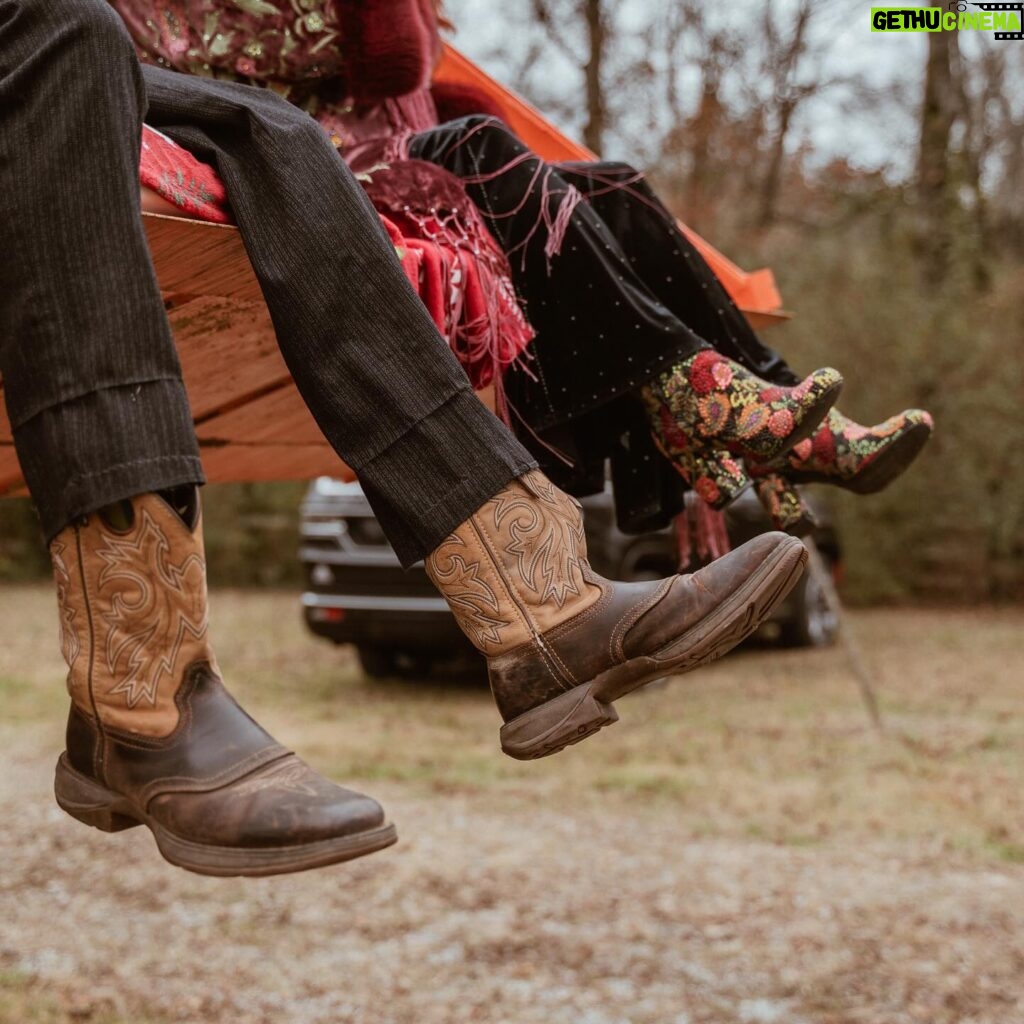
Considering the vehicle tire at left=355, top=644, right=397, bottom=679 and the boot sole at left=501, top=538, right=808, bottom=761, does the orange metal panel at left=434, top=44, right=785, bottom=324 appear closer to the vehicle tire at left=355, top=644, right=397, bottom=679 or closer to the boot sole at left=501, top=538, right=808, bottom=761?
the boot sole at left=501, top=538, right=808, bottom=761

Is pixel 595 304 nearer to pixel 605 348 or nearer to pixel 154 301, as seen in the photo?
pixel 605 348

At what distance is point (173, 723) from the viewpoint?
1.25 meters

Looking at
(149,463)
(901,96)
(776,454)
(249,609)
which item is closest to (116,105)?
(149,463)

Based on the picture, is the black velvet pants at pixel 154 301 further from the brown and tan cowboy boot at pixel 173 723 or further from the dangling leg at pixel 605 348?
the dangling leg at pixel 605 348

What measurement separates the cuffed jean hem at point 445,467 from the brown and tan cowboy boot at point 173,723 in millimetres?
205

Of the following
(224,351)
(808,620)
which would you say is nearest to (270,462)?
(224,351)

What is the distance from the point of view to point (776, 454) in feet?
5.44

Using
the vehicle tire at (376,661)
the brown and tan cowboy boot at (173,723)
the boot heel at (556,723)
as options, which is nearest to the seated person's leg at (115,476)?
the brown and tan cowboy boot at (173,723)

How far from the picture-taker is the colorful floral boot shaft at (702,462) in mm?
1705

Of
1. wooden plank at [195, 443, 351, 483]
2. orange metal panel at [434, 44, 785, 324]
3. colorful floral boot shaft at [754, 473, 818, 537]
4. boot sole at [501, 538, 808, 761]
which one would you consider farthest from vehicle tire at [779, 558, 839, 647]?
boot sole at [501, 538, 808, 761]

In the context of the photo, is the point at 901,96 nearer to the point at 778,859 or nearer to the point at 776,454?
the point at 778,859

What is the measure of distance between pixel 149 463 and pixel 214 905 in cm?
271

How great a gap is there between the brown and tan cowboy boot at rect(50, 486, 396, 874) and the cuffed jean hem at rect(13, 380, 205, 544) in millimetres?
42

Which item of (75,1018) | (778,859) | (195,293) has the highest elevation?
(195,293)
